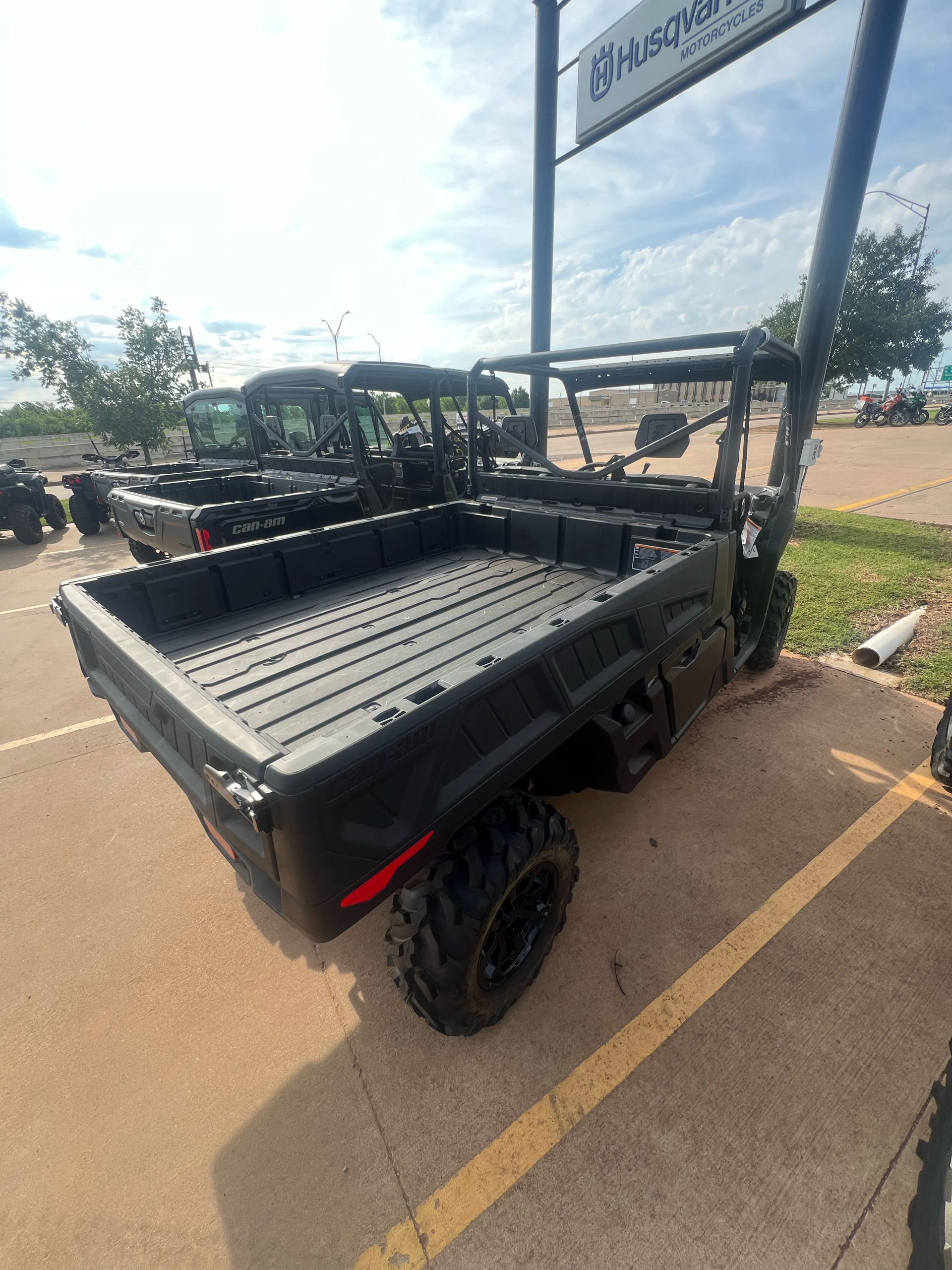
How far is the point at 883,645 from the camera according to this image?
14.3ft

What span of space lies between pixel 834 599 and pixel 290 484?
6.06 m

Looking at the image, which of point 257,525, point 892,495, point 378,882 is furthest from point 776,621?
point 892,495

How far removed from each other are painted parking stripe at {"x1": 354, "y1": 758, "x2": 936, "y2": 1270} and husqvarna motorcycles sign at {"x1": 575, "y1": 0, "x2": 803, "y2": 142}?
275 inches

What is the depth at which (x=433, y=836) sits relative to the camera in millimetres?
1548

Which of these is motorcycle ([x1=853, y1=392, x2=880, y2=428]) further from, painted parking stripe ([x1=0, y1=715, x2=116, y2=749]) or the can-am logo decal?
painted parking stripe ([x1=0, y1=715, x2=116, y2=749])

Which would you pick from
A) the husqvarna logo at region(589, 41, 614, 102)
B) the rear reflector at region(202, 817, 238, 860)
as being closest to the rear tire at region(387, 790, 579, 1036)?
the rear reflector at region(202, 817, 238, 860)

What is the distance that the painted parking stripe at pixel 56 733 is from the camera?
147 inches

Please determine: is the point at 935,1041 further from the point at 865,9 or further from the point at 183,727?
the point at 865,9

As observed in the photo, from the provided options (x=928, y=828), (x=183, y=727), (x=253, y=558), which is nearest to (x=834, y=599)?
(x=928, y=828)

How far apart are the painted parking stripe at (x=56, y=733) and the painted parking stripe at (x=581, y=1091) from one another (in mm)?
3265

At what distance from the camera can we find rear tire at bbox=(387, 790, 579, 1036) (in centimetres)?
172

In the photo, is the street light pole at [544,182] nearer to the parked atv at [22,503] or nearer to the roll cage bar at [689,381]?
the roll cage bar at [689,381]

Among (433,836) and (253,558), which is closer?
(433,836)

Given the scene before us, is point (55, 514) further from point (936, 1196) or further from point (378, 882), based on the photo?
point (936, 1196)
